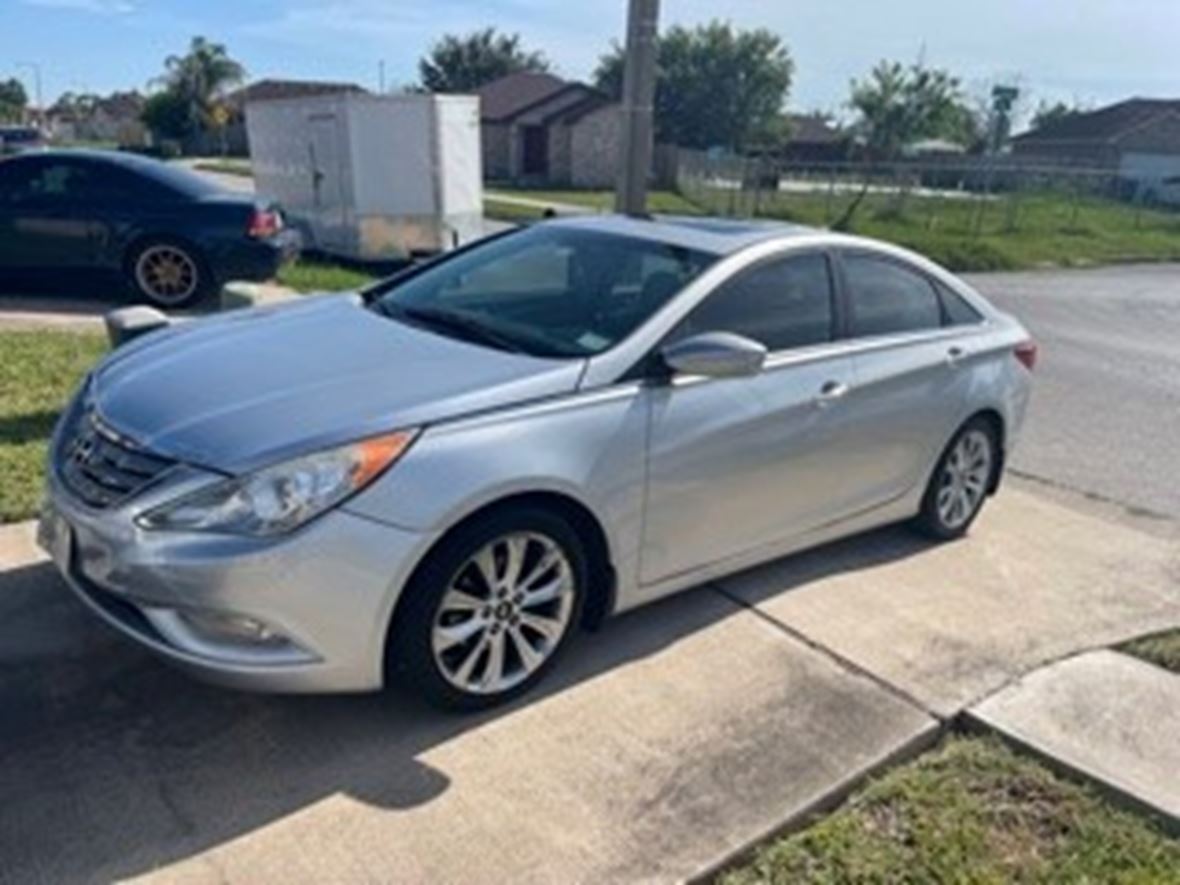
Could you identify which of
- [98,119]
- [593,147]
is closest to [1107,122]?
[593,147]

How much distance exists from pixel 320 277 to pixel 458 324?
8.42 metres

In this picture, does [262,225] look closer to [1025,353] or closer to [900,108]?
[1025,353]

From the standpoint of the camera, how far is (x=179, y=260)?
380 inches

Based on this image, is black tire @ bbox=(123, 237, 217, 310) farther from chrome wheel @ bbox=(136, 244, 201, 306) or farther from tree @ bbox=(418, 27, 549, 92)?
tree @ bbox=(418, 27, 549, 92)

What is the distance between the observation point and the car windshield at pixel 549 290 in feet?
12.3

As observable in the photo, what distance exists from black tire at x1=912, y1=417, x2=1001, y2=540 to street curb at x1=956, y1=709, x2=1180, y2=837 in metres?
1.58

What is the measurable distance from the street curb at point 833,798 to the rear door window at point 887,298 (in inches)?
66.7

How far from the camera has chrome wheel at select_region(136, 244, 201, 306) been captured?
31.6ft

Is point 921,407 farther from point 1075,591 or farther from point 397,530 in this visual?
point 397,530


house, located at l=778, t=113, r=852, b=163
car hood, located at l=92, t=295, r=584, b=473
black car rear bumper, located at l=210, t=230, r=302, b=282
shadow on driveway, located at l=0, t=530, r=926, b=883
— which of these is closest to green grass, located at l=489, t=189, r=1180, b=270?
black car rear bumper, located at l=210, t=230, r=302, b=282

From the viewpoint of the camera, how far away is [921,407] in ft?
15.4

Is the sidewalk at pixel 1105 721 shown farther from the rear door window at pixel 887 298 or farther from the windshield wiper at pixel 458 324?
the windshield wiper at pixel 458 324

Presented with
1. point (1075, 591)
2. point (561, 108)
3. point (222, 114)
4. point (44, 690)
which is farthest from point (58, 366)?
point (222, 114)

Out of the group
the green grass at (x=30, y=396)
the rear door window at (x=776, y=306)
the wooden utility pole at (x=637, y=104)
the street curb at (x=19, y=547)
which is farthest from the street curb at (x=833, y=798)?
the wooden utility pole at (x=637, y=104)
